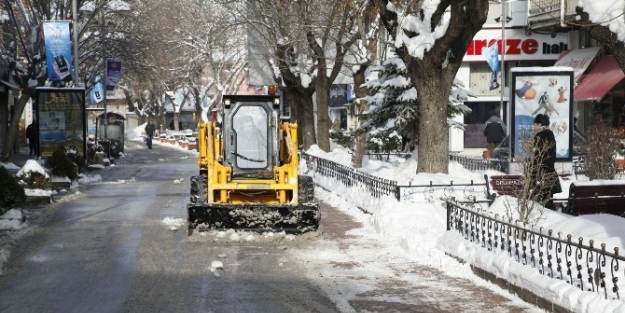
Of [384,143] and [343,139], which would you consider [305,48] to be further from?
[384,143]

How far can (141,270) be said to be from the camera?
495 inches

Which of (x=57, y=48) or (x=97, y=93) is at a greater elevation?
(x=57, y=48)

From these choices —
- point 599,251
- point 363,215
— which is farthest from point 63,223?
point 599,251

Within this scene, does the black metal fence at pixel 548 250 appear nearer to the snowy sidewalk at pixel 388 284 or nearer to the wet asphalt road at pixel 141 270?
the snowy sidewalk at pixel 388 284

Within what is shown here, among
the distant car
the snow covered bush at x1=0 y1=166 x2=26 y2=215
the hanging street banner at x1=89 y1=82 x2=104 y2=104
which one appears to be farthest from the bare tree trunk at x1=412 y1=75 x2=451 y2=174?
the hanging street banner at x1=89 y1=82 x2=104 y2=104

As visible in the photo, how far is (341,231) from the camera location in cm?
1673

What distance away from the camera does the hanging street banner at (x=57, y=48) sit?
33938 mm

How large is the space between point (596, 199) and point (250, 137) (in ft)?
20.2

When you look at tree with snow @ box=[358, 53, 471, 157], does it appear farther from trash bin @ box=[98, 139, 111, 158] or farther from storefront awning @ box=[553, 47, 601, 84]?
trash bin @ box=[98, 139, 111, 158]

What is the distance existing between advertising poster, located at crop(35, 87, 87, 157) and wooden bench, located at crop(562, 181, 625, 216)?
70.9 ft

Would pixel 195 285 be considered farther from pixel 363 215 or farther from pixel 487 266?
pixel 363 215

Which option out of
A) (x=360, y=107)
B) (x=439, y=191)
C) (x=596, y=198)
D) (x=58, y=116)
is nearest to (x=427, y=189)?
(x=439, y=191)

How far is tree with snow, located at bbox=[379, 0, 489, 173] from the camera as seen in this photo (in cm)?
1941

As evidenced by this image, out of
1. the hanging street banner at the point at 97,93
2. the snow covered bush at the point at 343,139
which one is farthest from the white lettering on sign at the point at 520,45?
the hanging street banner at the point at 97,93
